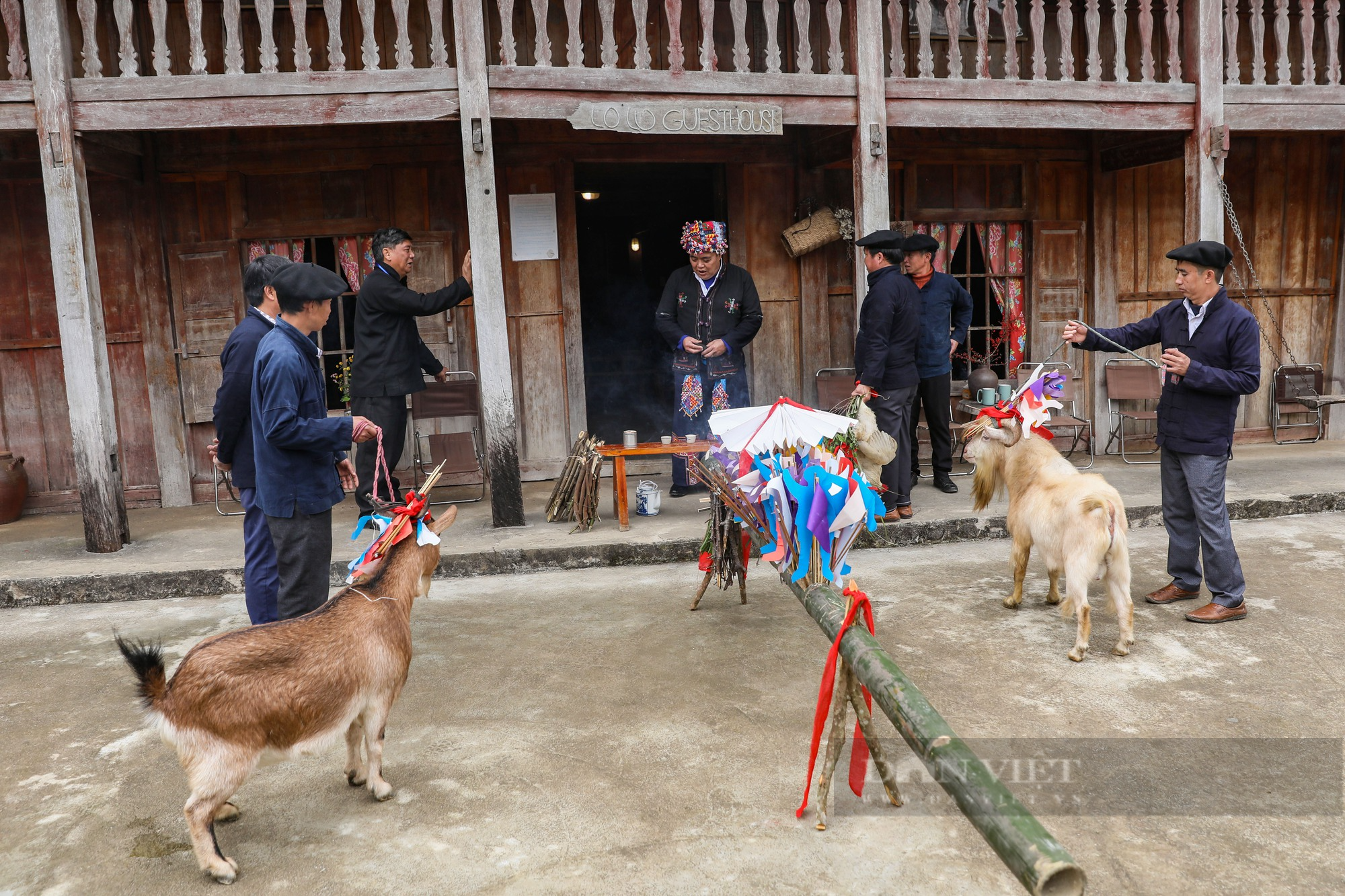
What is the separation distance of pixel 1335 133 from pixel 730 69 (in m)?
6.05

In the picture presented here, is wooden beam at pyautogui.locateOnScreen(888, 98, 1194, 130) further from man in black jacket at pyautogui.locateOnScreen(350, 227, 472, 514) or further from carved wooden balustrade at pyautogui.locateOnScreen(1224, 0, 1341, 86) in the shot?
man in black jacket at pyautogui.locateOnScreen(350, 227, 472, 514)

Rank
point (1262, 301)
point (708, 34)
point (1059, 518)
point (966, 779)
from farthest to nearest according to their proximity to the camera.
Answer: point (1262, 301), point (708, 34), point (1059, 518), point (966, 779)

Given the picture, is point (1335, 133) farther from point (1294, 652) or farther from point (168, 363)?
point (168, 363)

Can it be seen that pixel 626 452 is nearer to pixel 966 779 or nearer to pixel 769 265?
pixel 769 265

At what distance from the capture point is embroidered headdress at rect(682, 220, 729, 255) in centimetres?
790

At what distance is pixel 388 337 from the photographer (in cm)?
712

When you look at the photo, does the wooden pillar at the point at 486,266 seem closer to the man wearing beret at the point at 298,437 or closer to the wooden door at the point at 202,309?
the wooden door at the point at 202,309

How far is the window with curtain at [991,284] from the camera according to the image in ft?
32.2

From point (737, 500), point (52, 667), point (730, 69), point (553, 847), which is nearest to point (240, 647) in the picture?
point (553, 847)

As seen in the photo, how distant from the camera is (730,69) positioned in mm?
9164

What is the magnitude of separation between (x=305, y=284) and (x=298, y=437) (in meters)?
0.60

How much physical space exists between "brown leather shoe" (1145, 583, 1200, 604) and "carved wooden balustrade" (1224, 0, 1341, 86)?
16.5ft

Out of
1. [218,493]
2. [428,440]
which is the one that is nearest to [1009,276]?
[428,440]

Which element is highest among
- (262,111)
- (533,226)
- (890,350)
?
(262,111)
